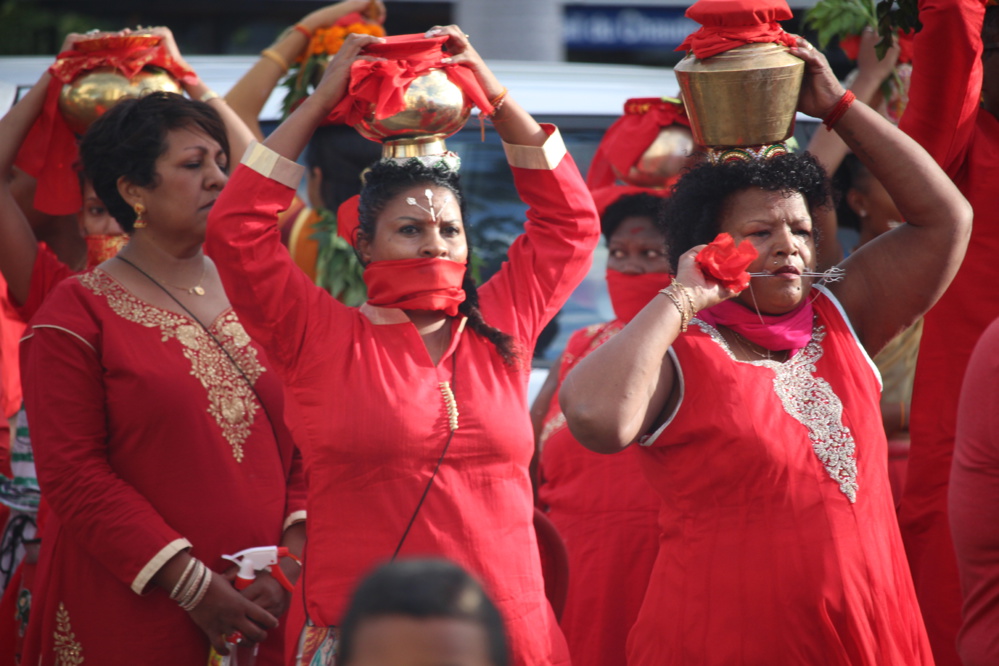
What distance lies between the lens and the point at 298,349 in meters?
3.10

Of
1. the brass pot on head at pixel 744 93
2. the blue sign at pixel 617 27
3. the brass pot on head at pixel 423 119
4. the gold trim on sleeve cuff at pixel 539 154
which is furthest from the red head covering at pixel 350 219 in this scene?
the blue sign at pixel 617 27

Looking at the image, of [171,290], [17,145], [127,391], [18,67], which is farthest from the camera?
[18,67]

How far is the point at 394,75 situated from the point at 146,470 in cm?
131

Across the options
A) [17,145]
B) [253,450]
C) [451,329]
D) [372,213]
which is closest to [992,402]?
[451,329]

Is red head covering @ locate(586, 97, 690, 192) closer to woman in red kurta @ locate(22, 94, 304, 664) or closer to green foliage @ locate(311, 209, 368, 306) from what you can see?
green foliage @ locate(311, 209, 368, 306)

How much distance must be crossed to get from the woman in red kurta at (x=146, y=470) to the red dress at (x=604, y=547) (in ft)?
3.13

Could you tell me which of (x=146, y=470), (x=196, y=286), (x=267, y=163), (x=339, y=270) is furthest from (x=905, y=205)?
(x=339, y=270)

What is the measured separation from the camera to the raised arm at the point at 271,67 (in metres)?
4.93

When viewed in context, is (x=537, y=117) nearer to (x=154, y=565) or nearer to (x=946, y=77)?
(x=946, y=77)

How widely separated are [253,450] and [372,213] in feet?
2.62

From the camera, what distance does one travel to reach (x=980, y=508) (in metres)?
2.55

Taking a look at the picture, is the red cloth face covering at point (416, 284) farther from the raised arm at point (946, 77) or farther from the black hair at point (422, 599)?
the black hair at point (422, 599)

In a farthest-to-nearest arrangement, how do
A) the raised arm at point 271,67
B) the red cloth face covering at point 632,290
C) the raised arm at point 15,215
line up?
the raised arm at point 271,67 < the red cloth face covering at point 632,290 < the raised arm at point 15,215

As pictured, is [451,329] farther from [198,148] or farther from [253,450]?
[198,148]
